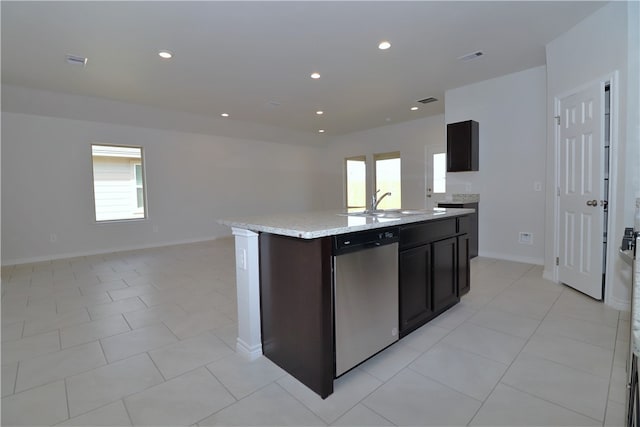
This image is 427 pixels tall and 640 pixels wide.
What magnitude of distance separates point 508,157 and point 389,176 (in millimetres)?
3451

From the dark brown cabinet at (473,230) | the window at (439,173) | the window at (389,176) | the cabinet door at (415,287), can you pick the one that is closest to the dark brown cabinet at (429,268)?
the cabinet door at (415,287)

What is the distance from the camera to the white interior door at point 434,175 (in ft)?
21.2

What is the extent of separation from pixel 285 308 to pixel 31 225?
5.36 meters

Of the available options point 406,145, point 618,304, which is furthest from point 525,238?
point 406,145

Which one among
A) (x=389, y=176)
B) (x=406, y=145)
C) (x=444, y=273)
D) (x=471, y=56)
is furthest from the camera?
(x=389, y=176)

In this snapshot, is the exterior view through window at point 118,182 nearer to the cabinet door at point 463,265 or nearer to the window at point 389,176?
the window at point 389,176

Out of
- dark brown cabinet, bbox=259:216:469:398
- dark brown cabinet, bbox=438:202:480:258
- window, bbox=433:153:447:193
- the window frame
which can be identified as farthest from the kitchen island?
the window frame

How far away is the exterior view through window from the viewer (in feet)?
18.2

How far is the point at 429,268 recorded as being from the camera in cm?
233

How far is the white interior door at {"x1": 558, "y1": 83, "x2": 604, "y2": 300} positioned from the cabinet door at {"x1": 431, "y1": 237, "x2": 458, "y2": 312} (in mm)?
1391

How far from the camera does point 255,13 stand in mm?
2664

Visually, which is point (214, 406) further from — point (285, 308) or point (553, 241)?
point (553, 241)

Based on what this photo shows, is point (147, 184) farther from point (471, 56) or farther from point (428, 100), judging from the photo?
point (471, 56)

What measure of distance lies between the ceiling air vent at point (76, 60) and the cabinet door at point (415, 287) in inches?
161
